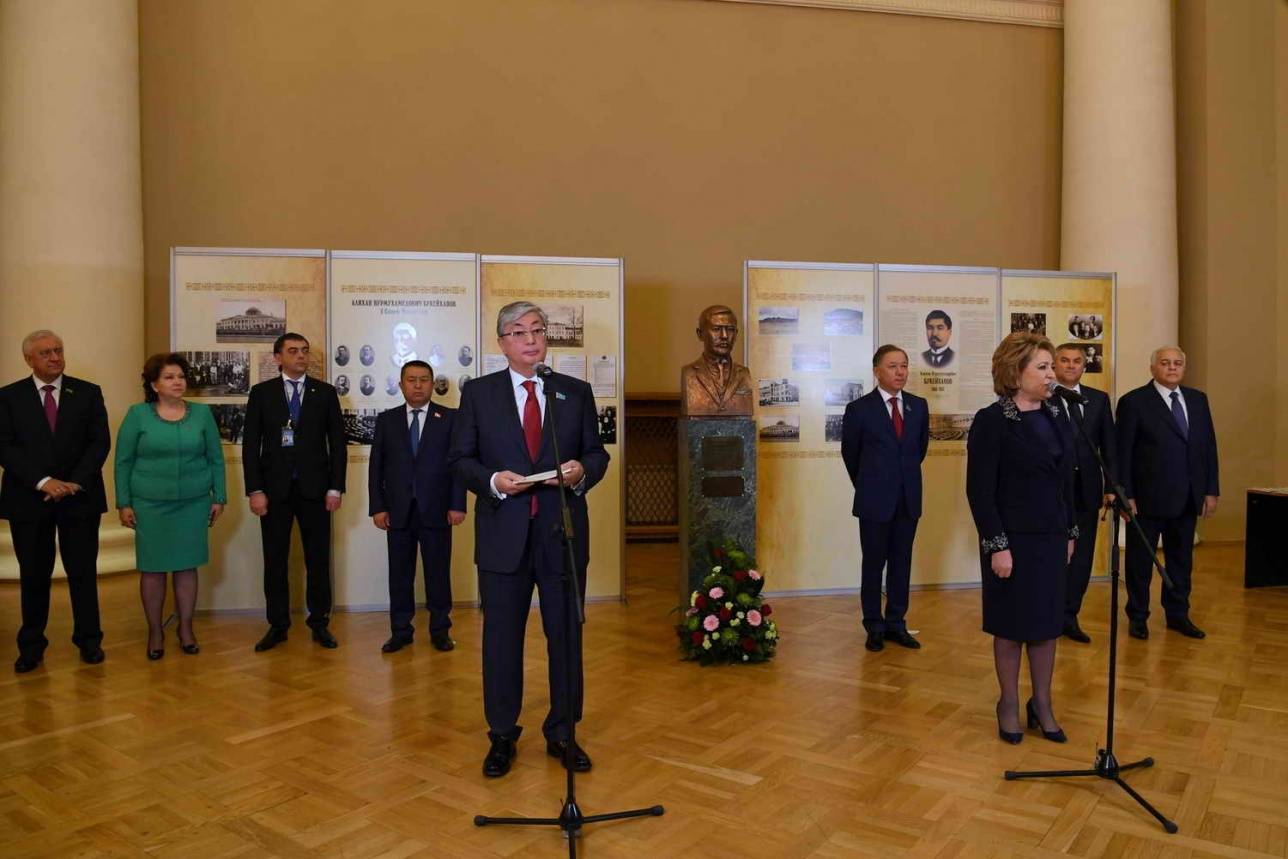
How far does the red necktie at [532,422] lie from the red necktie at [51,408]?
3.00m

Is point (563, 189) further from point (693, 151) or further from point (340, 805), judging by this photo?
point (340, 805)

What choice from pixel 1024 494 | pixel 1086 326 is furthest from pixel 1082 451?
pixel 1086 326

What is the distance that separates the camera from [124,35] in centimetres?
719

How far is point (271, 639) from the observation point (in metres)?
5.28

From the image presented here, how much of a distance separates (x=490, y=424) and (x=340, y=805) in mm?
1404

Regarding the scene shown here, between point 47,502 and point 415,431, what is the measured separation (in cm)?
189

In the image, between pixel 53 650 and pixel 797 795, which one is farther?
pixel 53 650

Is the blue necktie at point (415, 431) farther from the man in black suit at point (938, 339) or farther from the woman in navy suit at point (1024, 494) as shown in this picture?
the man in black suit at point (938, 339)

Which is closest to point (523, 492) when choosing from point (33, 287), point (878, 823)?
point (878, 823)

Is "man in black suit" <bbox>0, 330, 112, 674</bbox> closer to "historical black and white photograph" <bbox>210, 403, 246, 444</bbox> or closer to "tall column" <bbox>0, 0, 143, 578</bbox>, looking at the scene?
"historical black and white photograph" <bbox>210, 403, 246, 444</bbox>

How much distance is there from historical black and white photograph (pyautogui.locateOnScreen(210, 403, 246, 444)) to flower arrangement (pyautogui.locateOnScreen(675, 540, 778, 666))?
10.2 feet

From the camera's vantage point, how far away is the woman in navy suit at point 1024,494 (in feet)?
11.8

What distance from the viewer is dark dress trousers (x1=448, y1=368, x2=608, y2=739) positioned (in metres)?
3.39

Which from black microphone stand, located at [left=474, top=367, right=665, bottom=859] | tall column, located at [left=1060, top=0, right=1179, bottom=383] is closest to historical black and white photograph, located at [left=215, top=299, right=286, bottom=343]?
black microphone stand, located at [left=474, top=367, right=665, bottom=859]
